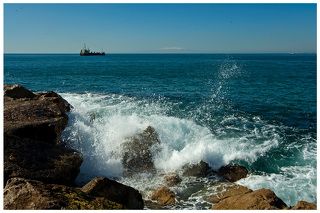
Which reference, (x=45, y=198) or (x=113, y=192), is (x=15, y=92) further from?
(x=45, y=198)

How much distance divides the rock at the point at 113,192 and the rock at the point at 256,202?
282 centimetres

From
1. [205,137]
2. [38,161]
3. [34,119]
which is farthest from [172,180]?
[205,137]

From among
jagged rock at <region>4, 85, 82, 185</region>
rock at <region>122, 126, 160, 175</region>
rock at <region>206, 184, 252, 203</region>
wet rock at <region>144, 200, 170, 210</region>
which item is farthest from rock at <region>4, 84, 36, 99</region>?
rock at <region>206, 184, 252, 203</region>

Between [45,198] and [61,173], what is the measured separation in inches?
133

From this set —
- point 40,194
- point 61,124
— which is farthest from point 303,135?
point 40,194

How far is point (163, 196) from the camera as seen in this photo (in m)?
13.0

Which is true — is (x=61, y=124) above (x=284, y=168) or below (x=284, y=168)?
above

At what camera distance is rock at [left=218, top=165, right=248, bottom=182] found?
15.3 metres

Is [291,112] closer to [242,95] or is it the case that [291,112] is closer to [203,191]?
[242,95]

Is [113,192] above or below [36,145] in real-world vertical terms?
below

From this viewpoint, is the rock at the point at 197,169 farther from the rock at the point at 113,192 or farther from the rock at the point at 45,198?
the rock at the point at 45,198

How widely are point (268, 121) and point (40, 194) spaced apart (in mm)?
18842

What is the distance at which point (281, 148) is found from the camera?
1917 centimetres

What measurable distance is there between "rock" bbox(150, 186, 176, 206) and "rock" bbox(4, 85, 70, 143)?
4431mm
